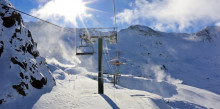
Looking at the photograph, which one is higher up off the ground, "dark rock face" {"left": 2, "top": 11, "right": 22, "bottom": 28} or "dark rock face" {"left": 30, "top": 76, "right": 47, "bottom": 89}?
"dark rock face" {"left": 2, "top": 11, "right": 22, "bottom": 28}

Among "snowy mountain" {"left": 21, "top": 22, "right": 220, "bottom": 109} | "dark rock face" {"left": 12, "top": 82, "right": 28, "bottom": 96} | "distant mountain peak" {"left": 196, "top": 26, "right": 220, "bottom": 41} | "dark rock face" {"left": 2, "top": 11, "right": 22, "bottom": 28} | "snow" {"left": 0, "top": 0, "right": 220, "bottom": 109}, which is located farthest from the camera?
"distant mountain peak" {"left": 196, "top": 26, "right": 220, "bottom": 41}

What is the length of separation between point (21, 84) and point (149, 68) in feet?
189

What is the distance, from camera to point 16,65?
30.6 ft

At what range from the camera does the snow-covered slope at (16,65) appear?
827 centimetres

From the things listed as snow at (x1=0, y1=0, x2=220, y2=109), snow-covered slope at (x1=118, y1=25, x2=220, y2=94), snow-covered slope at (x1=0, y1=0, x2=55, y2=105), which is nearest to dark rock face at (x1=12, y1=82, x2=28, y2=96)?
snow-covered slope at (x1=0, y1=0, x2=55, y2=105)

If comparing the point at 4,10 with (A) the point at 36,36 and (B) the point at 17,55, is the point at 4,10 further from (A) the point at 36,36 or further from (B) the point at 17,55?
(A) the point at 36,36

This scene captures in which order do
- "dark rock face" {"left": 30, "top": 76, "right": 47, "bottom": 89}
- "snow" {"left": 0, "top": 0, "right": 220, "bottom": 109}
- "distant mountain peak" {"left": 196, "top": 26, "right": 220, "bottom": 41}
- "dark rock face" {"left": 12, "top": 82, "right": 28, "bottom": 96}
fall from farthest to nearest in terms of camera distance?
"distant mountain peak" {"left": 196, "top": 26, "right": 220, "bottom": 41}
"dark rock face" {"left": 30, "top": 76, "right": 47, "bottom": 89}
"snow" {"left": 0, "top": 0, "right": 220, "bottom": 109}
"dark rock face" {"left": 12, "top": 82, "right": 28, "bottom": 96}

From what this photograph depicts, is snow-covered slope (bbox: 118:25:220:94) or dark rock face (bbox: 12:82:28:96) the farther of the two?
snow-covered slope (bbox: 118:25:220:94)

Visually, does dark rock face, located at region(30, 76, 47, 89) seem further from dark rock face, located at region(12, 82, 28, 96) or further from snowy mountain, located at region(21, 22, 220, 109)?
snowy mountain, located at region(21, 22, 220, 109)

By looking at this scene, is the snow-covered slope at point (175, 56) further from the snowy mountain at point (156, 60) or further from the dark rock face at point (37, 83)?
the dark rock face at point (37, 83)

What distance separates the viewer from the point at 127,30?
10275cm

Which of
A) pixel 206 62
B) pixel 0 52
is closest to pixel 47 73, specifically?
pixel 0 52

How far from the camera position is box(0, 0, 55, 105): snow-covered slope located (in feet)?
27.1

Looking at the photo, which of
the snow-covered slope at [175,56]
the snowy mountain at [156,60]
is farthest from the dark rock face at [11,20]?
the snow-covered slope at [175,56]
